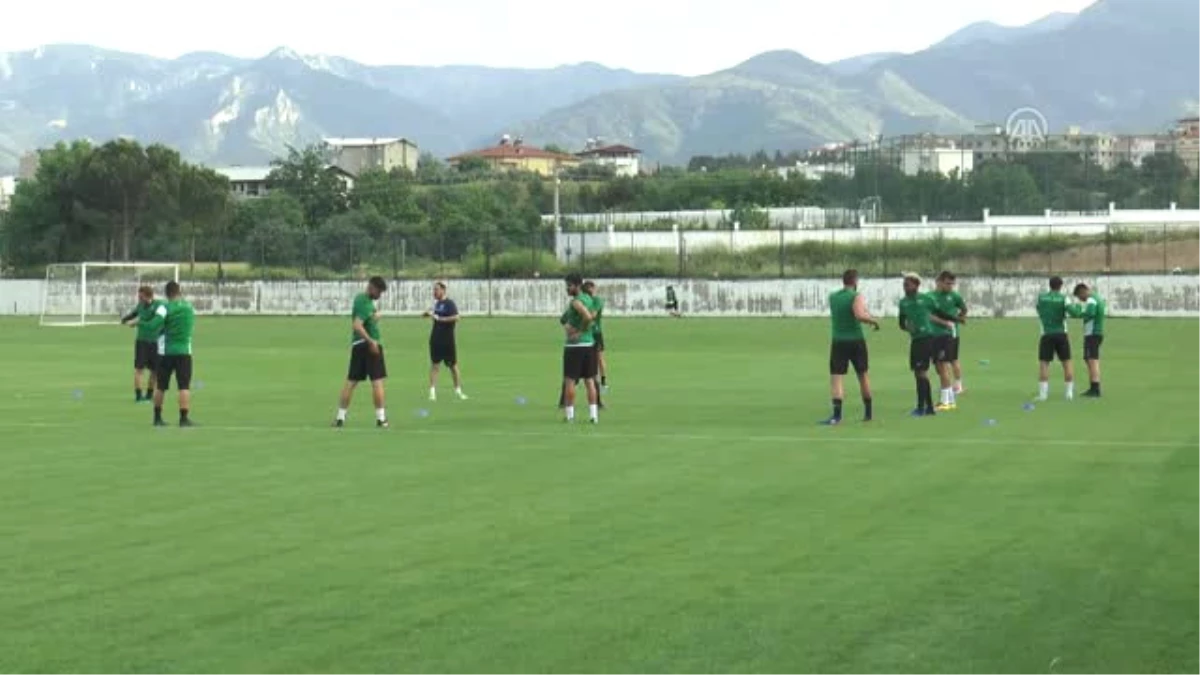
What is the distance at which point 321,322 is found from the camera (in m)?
69.6

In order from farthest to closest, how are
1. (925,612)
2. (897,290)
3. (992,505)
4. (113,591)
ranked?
1. (897,290)
2. (992,505)
3. (113,591)
4. (925,612)

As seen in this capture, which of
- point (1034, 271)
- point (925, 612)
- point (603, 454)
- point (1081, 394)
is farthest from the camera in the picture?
point (1034, 271)

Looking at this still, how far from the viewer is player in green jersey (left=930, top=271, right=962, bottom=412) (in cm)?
2739

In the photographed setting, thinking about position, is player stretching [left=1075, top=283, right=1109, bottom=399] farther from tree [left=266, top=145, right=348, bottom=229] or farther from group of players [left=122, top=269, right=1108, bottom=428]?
tree [left=266, top=145, right=348, bottom=229]

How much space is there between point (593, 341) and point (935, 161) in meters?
102

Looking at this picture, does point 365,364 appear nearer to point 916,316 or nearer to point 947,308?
point 916,316

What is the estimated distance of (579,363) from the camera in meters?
24.8

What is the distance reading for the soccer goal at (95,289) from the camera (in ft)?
253

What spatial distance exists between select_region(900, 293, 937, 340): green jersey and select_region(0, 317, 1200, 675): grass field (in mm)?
1174

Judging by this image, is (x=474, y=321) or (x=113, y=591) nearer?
(x=113, y=591)

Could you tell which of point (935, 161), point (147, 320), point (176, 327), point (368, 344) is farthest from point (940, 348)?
point (935, 161)

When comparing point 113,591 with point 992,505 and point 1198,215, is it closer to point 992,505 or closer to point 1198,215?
point 992,505

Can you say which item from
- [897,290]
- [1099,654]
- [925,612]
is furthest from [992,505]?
[897,290]

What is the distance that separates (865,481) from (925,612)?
6.78 m
